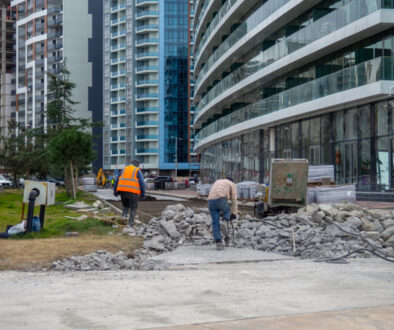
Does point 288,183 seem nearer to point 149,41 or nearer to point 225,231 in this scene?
point 225,231

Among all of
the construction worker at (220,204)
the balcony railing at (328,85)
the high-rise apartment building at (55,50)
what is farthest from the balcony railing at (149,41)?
the construction worker at (220,204)

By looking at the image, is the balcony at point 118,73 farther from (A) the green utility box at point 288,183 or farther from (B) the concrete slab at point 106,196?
(A) the green utility box at point 288,183

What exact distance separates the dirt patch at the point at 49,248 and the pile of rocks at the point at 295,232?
1.62ft

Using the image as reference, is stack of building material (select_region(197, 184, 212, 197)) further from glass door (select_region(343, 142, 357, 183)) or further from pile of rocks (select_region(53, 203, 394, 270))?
pile of rocks (select_region(53, 203, 394, 270))

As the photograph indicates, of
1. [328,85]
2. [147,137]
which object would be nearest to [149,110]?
[147,137]

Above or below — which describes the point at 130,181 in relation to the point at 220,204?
above

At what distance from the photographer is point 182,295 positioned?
7.26 m

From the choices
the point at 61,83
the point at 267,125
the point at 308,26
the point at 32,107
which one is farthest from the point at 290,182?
the point at 32,107

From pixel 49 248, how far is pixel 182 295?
439 centimetres

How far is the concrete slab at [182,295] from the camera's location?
5.95m

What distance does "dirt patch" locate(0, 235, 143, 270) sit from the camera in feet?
32.0

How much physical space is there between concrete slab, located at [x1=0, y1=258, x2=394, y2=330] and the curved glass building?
1879 cm

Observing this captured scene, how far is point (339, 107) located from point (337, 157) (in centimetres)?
271

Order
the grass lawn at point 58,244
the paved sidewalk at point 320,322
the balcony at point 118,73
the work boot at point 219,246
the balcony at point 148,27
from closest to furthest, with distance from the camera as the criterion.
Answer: the paved sidewalk at point 320,322 → the grass lawn at point 58,244 → the work boot at point 219,246 → the balcony at point 148,27 → the balcony at point 118,73
